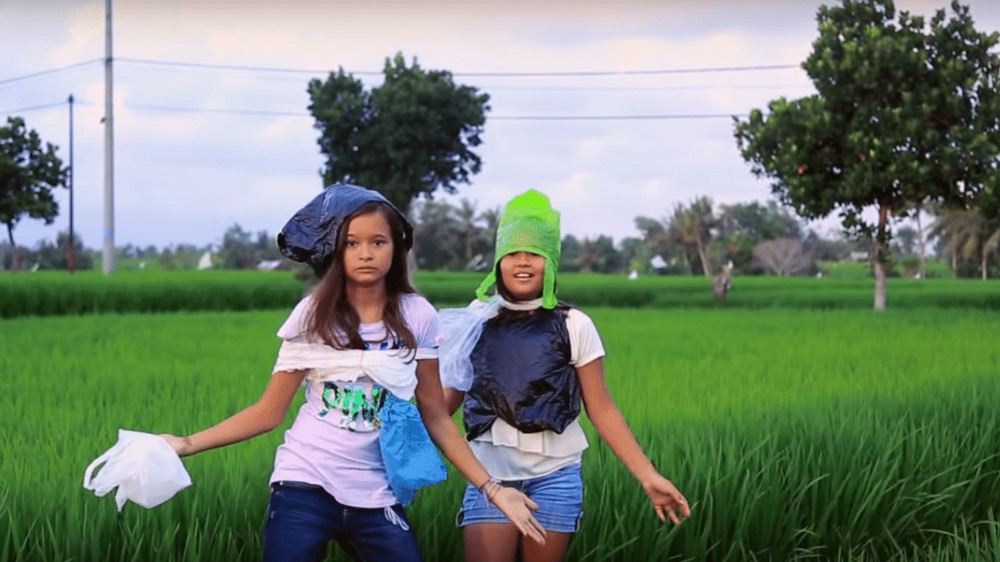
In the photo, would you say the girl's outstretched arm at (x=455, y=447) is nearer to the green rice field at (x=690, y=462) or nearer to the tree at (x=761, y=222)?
the green rice field at (x=690, y=462)

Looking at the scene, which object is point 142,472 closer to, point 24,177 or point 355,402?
point 355,402

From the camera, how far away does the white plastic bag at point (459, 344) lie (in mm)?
2738

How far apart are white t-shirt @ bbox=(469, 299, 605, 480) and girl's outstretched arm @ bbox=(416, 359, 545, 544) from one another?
0.22 meters

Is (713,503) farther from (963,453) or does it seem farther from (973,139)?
(973,139)

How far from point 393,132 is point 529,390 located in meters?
34.9

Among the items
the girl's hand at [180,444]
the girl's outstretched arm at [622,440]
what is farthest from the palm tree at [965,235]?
the girl's hand at [180,444]

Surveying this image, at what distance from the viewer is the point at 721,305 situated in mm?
26203

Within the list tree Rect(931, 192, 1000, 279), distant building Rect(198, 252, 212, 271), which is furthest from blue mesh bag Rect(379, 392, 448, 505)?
distant building Rect(198, 252, 212, 271)

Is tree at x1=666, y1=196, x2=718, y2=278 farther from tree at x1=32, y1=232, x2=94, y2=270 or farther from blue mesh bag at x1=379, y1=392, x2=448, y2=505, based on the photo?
blue mesh bag at x1=379, y1=392, x2=448, y2=505

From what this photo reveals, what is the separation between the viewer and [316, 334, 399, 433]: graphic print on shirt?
2.42 m

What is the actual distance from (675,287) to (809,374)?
23213mm

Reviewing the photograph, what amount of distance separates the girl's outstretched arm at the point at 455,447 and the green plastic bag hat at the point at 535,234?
29 centimetres

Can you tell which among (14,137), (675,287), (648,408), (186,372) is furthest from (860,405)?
(14,137)

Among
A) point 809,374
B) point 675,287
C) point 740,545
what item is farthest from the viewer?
point 675,287
